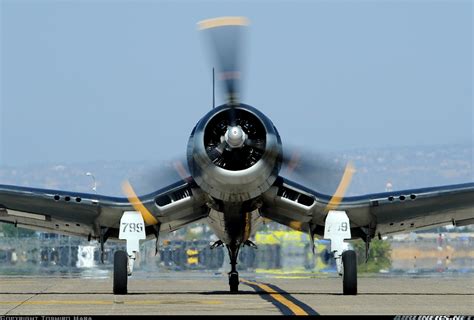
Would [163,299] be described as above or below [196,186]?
below

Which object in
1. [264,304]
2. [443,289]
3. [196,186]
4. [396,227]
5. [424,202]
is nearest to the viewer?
[264,304]

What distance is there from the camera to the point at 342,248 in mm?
26547

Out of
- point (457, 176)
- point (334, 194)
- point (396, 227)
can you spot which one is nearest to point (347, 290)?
point (334, 194)

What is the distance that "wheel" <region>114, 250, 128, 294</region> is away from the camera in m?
25.9

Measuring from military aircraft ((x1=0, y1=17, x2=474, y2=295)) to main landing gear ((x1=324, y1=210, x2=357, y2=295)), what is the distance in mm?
22

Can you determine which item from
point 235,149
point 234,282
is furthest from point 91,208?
point 235,149

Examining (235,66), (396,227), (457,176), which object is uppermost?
(457,176)

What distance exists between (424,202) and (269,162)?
5942mm

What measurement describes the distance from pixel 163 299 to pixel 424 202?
7.01m

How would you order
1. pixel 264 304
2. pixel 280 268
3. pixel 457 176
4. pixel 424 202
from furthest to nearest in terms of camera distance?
pixel 457 176 < pixel 280 268 < pixel 424 202 < pixel 264 304

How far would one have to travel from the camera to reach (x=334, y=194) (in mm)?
26703

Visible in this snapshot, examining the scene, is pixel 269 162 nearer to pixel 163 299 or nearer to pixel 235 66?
pixel 235 66

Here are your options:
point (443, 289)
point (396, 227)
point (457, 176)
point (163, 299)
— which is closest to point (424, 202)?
point (396, 227)

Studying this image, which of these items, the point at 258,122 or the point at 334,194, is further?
the point at 334,194
